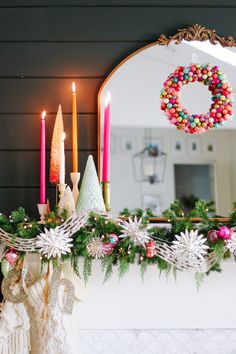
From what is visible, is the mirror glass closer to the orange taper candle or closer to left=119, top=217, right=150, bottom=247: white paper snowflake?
the orange taper candle

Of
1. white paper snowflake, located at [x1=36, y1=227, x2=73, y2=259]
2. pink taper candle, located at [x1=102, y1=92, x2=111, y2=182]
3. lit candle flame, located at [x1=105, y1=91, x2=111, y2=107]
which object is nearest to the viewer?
white paper snowflake, located at [x1=36, y1=227, x2=73, y2=259]

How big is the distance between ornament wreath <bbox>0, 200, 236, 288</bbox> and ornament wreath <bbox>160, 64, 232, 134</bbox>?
29 centimetres

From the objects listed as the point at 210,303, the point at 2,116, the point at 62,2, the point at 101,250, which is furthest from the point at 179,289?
the point at 62,2

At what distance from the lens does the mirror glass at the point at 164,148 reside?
145 cm

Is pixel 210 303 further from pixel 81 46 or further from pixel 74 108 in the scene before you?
pixel 81 46

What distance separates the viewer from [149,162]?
146 cm

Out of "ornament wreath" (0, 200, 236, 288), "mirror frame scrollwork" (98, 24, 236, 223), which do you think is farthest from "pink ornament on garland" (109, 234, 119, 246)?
"mirror frame scrollwork" (98, 24, 236, 223)

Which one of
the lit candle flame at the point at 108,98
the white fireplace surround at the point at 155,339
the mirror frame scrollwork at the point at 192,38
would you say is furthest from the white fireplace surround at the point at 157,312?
the mirror frame scrollwork at the point at 192,38

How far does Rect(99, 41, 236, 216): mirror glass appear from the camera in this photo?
1.45 metres

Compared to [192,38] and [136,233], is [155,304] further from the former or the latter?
[192,38]

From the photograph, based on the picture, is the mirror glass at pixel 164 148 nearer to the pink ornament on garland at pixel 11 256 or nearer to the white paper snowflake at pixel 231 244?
the white paper snowflake at pixel 231 244

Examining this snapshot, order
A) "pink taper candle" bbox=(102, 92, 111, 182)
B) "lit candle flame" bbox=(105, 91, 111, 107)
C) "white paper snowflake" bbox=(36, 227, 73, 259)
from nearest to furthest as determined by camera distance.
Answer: "white paper snowflake" bbox=(36, 227, 73, 259)
"pink taper candle" bbox=(102, 92, 111, 182)
"lit candle flame" bbox=(105, 91, 111, 107)

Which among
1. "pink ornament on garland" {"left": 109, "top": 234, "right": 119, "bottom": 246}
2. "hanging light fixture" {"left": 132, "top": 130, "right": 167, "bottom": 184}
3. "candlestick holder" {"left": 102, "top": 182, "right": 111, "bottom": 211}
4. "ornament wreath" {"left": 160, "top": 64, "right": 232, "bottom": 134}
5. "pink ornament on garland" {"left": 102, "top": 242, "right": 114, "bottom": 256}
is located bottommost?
"pink ornament on garland" {"left": 102, "top": 242, "right": 114, "bottom": 256}

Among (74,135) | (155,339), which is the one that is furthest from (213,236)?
(74,135)
